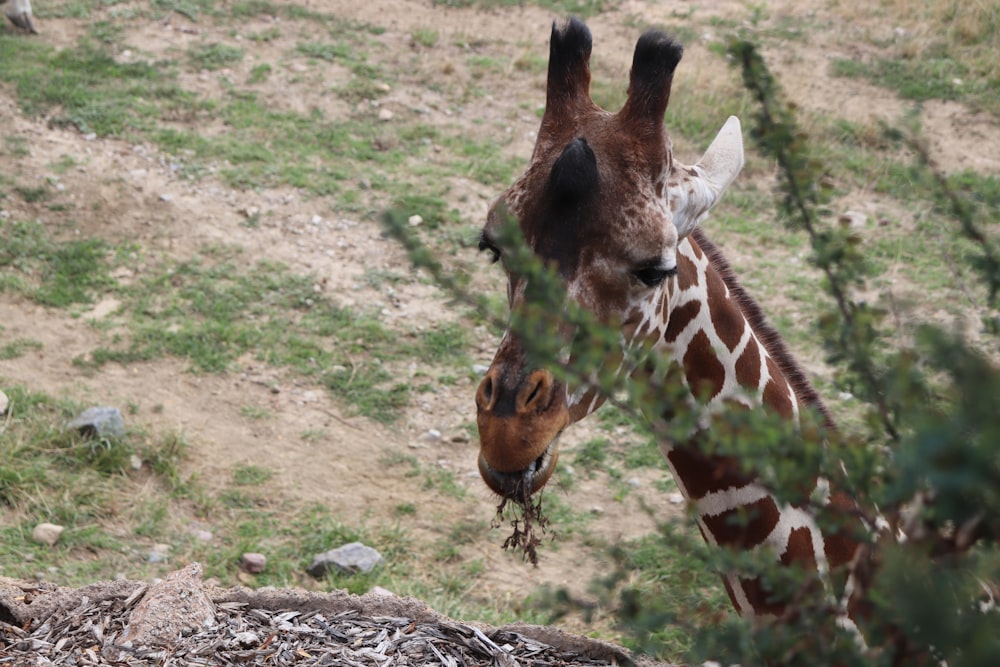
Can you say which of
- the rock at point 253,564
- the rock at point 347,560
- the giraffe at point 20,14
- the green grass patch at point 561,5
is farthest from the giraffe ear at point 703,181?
the green grass patch at point 561,5

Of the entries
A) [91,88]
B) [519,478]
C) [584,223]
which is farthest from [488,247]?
[91,88]

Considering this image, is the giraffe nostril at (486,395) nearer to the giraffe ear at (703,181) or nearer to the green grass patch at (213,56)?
the giraffe ear at (703,181)

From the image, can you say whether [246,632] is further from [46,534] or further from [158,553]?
[46,534]

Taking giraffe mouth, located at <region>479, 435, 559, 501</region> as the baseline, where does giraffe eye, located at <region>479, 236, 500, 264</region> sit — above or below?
above

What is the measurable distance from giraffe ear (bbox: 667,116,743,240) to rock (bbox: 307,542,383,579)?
243cm

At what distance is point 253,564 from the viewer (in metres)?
4.44

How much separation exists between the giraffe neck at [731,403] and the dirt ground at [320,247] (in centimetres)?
197

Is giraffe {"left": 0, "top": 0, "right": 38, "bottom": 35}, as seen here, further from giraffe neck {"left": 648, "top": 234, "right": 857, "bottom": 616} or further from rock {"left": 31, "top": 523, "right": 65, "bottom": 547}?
giraffe neck {"left": 648, "top": 234, "right": 857, "bottom": 616}

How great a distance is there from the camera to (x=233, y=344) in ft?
19.4

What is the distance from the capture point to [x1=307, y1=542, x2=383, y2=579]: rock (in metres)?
4.43

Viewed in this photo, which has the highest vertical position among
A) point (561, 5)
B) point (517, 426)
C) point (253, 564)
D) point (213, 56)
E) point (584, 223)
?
point (584, 223)

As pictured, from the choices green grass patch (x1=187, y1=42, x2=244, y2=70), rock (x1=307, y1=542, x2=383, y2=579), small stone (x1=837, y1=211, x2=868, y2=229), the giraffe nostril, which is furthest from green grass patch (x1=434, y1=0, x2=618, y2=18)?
the giraffe nostril

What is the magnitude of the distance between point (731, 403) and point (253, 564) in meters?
2.62

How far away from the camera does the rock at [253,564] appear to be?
14.6 feet
